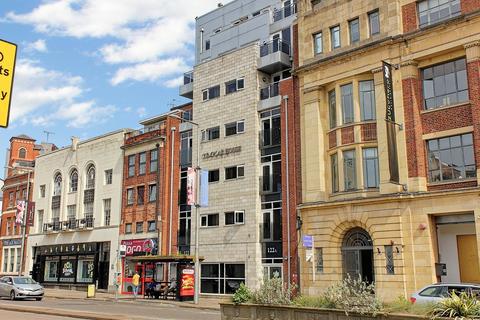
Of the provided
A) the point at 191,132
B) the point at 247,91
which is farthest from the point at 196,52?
the point at 247,91

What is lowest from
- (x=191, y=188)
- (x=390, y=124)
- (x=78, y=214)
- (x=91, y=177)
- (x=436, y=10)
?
(x=191, y=188)

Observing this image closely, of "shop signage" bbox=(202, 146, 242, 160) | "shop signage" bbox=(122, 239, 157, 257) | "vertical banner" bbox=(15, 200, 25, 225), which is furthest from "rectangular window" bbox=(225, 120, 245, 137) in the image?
"vertical banner" bbox=(15, 200, 25, 225)

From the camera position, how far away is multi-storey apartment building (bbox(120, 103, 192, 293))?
1649 inches

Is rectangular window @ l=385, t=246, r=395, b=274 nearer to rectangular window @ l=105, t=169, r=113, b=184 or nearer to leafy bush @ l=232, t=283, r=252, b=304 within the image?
leafy bush @ l=232, t=283, r=252, b=304

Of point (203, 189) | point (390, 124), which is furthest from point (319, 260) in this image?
point (390, 124)

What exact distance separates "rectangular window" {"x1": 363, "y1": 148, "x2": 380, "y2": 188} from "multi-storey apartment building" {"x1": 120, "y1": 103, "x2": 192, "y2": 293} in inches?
673

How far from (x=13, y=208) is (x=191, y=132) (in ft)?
96.9

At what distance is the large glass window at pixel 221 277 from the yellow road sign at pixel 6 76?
29.7m

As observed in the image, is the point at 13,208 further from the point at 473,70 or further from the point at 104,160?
the point at 473,70

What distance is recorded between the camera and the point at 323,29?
33.2 m

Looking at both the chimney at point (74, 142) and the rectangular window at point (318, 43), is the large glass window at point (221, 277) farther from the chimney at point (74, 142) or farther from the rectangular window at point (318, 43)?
the chimney at point (74, 142)

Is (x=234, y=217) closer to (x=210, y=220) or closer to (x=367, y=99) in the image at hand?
(x=210, y=220)

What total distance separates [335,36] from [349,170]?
8.38 metres

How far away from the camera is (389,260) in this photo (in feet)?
91.1
